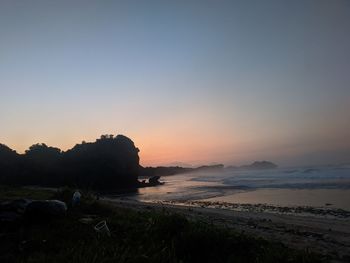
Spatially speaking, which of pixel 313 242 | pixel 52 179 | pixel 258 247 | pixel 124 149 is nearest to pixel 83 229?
pixel 258 247

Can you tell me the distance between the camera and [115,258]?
628 centimetres

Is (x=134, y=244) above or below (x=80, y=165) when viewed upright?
below

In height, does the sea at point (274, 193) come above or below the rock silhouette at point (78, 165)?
below

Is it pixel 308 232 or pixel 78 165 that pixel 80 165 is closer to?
pixel 78 165

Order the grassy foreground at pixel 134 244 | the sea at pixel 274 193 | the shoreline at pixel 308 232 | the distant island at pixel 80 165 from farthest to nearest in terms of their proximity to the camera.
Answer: the distant island at pixel 80 165 < the sea at pixel 274 193 < the shoreline at pixel 308 232 < the grassy foreground at pixel 134 244

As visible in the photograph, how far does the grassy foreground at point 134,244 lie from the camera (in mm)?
6938

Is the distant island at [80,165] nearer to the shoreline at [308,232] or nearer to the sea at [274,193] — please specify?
the sea at [274,193]

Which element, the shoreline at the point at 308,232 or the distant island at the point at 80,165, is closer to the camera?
the shoreline at the point at 308,232

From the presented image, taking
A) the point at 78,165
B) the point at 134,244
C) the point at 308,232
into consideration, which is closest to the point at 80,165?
the point at 78,165

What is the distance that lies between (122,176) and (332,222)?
52430mm

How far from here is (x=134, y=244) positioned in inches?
327

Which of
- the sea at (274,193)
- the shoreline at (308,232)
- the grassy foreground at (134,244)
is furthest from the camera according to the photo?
the sea at (274,193)

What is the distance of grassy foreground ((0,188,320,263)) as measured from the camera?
694 centimetres

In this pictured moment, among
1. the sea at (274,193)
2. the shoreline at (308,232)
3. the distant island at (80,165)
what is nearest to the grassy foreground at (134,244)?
the shoreline at (308,232)
